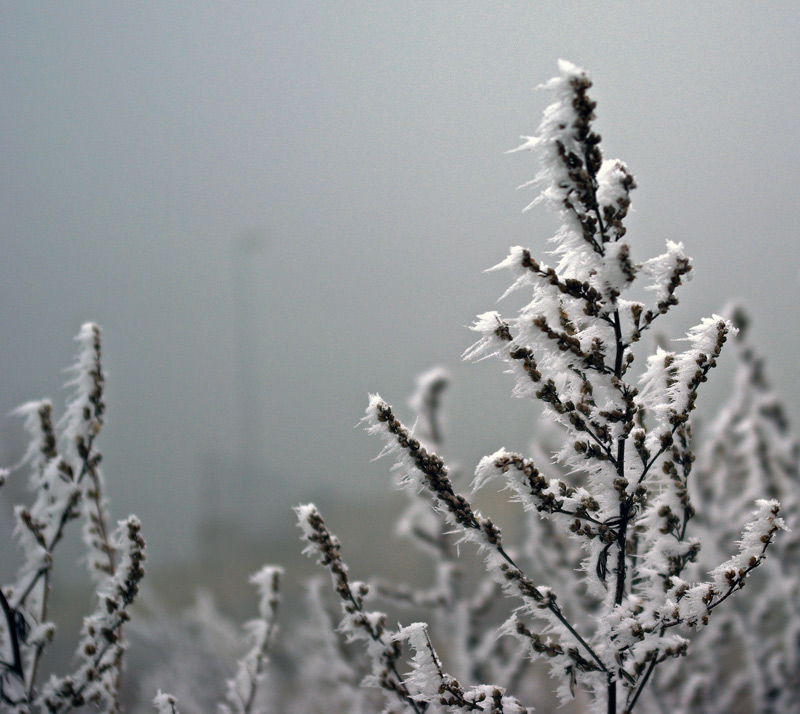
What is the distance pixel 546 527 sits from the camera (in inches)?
132

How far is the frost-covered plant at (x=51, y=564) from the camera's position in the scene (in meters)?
2.02

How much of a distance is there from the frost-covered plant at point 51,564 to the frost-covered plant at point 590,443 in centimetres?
97

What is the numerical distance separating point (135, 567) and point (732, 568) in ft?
5.60

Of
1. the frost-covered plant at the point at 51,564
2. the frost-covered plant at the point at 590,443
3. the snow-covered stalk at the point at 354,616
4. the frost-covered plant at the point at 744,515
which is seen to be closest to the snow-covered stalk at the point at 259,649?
the frost-covered plant at the point at 51,564

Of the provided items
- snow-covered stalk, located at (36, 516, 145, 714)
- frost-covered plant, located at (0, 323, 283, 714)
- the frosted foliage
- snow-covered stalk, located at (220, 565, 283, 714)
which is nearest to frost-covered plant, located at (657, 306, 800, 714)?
the frosted foliage

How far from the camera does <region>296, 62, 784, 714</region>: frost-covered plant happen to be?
1552 millimetres

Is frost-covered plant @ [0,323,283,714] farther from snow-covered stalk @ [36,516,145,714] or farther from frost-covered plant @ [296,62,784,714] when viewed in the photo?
frost-covered plant @ [296,62,784,714]

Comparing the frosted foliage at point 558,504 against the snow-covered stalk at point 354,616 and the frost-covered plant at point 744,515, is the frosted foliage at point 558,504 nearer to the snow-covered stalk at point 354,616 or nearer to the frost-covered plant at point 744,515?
the snow-covered stalk at point 354,616

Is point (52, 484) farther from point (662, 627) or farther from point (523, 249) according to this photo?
point (662, 627)

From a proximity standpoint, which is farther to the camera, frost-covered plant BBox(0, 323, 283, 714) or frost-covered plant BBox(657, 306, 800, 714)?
frost-covered plant BBox(657, 306, 800, 714)

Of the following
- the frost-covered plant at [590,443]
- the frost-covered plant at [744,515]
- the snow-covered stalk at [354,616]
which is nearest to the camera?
the frost-covered plant at [590,443]

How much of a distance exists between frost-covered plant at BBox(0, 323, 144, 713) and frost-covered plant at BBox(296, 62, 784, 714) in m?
0.97

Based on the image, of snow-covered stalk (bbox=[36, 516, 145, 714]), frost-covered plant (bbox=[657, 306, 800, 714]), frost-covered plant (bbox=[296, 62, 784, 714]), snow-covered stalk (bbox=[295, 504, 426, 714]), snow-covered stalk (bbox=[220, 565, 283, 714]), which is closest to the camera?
frost-covered plant (bbox=[296, 62, 784, 714])

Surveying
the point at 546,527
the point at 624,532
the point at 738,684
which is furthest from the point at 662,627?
the point at 738,684
